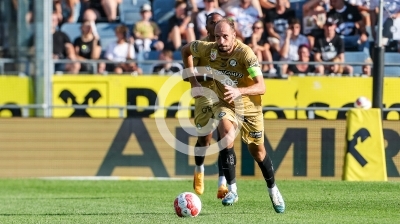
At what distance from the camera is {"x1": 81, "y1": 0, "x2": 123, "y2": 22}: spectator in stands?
18312 mm

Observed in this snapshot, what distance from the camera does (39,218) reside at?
948 centimetres

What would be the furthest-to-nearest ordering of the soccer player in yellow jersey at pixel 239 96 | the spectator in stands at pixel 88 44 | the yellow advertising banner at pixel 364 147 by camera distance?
the spectator in stands at pixel 88 44 < the yellow advertising banner at pixel 364 147 < the soccer player in yellow jersey at pixel 239 96

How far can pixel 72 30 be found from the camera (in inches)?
717

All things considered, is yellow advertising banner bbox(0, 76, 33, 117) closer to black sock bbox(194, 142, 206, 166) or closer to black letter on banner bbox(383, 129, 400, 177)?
black sock bbox(194, 142, 206, 166)

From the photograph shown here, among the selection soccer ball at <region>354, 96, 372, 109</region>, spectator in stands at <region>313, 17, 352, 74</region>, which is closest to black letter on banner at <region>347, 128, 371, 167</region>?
soccer ball at <region>354, 96, 372, 109</region>

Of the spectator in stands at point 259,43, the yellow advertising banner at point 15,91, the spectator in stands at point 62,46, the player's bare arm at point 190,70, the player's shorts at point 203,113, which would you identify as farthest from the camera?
the spectator in stands at point 62,46

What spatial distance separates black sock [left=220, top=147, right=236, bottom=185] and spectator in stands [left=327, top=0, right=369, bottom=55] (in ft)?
23.0

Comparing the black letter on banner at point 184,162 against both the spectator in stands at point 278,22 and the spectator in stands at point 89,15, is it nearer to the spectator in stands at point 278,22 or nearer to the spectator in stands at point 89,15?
the spectator in stands at point 278,22

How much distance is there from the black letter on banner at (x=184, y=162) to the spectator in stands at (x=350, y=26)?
3.84 meters

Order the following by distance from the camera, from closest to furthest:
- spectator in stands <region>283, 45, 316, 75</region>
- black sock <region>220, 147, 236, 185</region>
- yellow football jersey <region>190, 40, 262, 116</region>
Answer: yellow football jersey <region>190, 40, 262, 116</region>
black sock <region>220, 147, 236, 185</region>
spectator in stands <region>283, 45, 316, 75</region>

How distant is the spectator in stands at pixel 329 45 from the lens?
1717 centimetres

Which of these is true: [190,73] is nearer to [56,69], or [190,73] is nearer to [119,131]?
[119,131]

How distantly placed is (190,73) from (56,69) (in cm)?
660

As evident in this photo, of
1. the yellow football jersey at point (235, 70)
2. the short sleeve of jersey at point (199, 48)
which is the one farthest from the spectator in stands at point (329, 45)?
the yellow football jersey at point (235, 70)
